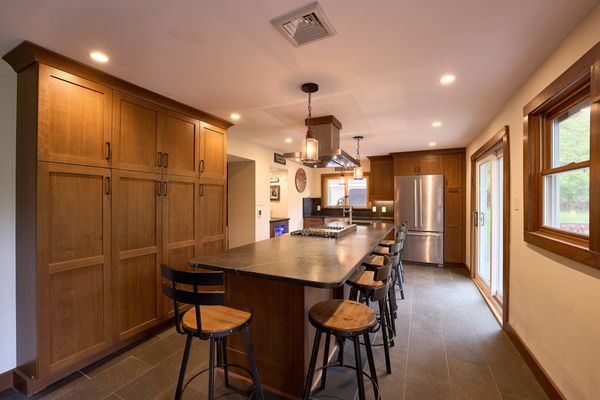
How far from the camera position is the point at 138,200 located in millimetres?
2373

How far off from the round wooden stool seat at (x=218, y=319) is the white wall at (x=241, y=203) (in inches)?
114

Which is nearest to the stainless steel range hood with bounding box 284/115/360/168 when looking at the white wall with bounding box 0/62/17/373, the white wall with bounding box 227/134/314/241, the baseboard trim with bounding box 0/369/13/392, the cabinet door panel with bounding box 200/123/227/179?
the cabinet door panel with bounding box 200/123/227/179

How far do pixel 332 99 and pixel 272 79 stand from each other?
69cm

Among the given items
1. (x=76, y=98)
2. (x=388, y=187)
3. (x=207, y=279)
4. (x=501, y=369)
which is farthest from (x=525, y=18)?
(x=388, y=187)

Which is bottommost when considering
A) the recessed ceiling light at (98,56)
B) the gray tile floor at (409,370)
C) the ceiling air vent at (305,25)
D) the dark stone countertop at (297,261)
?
the gray tile floor at (409,370)

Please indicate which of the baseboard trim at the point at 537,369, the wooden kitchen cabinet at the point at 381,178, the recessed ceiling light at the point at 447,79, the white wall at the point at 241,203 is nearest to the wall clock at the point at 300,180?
the wooden kitchen cabinet at the point at 381,178

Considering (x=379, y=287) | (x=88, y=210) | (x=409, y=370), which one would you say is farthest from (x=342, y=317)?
(x=88, y=210)

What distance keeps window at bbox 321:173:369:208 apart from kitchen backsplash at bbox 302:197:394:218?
6.0 inches

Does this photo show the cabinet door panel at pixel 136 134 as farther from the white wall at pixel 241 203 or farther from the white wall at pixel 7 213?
the white wall at pixel 241 203

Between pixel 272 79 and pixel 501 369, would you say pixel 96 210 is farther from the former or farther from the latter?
pixel 501 369

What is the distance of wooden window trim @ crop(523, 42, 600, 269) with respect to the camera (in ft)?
4.38

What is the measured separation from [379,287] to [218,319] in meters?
0.96

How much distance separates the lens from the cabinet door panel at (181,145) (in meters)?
2.64

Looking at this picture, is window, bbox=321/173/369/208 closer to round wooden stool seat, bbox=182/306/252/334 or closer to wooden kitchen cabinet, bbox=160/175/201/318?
wooden kitchen cabinet, bbox=160/175/201/318
